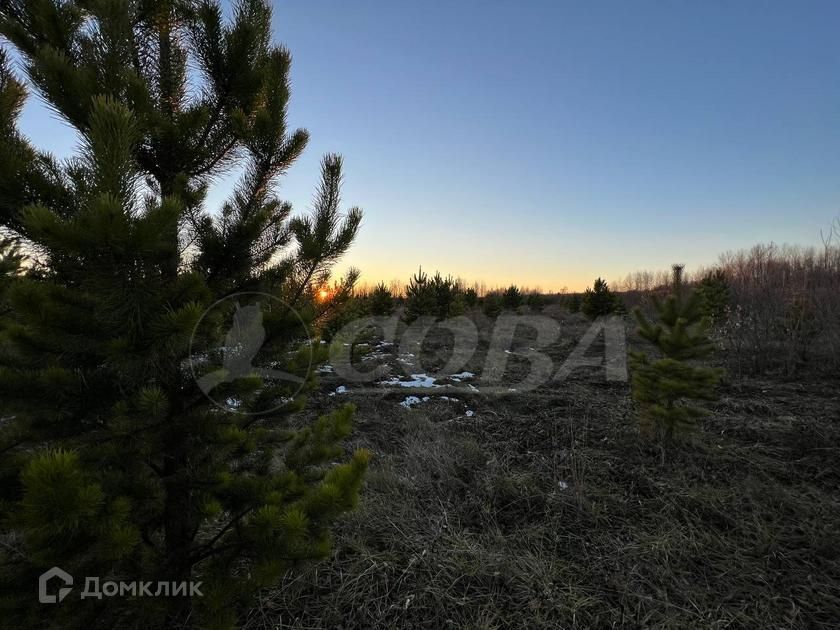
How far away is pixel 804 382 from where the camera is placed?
8.54 m

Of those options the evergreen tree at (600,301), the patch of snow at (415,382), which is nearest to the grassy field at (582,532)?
the patch of snow at (415,382)

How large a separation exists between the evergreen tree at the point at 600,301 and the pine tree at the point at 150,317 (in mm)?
17895

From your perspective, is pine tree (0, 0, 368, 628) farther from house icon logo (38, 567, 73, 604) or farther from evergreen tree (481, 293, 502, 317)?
evergreen tree (481, 293, 502, 317)

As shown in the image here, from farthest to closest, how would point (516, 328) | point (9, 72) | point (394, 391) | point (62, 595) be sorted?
point (516, 328)
point (394, 391)
point (9, 72)
point (62, 595)

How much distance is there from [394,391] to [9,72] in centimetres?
634

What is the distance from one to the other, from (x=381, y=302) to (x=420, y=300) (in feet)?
6.03

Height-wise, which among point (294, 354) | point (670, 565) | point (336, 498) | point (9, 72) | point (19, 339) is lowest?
point (670, 565)

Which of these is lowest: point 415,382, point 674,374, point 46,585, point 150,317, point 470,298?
point 415,382

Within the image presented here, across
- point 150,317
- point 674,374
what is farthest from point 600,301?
point 150,317

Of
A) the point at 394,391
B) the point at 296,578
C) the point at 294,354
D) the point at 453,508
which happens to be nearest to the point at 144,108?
the point at 294,354

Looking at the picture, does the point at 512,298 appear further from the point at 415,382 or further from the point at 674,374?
the point at 674,374

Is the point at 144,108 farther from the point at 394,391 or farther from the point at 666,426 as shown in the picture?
the point at 394,391

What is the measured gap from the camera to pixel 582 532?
310 centimetres

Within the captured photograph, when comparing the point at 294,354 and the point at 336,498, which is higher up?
the point at 294,354
